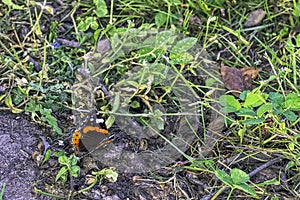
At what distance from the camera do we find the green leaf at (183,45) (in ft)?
6.57

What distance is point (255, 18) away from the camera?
7.50 ft

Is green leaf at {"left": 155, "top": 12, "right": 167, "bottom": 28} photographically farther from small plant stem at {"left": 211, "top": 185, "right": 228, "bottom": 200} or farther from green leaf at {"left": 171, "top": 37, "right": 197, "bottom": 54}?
small plant stem at {"left": 211, "top": 185, "right": 228, "bottom": 200}

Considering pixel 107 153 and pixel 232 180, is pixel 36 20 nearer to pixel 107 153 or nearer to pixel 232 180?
pixel 107 153

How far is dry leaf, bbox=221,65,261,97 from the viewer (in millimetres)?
2047

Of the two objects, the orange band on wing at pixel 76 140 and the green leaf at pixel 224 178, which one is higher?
the green leaf at pixel 224 178

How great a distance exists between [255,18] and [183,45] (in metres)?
0.44

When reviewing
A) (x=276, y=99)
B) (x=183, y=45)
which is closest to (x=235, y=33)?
(x=183, y=45)

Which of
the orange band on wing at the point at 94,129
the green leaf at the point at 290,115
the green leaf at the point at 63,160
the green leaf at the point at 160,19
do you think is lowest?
the green leaf at the point at 63,160

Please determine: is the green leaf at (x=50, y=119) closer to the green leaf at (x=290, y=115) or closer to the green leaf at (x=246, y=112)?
the green leaf at (x=246, y=112)

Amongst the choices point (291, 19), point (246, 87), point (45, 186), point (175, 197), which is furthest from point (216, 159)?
point (291, 19)

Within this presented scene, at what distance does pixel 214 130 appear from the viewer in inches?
75.8

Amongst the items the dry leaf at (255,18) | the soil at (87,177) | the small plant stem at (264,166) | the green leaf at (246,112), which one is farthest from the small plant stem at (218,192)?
the dry leaf at (255,18)

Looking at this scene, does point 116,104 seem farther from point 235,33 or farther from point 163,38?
point 235,33

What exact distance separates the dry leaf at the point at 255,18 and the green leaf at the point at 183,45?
1.23 feet
